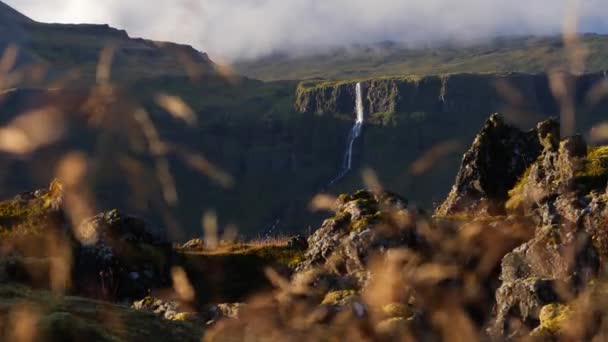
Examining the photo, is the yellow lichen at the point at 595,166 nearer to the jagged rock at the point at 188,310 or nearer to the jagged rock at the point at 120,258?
the jagged rock at the point at 188,310

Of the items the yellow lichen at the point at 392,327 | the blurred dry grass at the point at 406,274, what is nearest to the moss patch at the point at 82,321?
the blurred dry grass at the point at 406,274

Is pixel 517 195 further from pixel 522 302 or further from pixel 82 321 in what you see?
pixel 82 321

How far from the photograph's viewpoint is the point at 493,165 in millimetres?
36625

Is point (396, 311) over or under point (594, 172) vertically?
under

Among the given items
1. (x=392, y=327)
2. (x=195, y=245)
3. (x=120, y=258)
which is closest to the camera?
(x=392, y=327)

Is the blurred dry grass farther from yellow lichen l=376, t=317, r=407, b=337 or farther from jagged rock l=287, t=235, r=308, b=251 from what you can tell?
jagged rock l=287, t=235, r=308, b=251

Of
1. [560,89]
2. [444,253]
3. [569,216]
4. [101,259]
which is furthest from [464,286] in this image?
[101,259]

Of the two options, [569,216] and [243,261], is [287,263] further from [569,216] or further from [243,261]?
[569,216]

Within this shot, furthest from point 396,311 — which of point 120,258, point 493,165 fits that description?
point 493,165

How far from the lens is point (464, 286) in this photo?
22938 mm

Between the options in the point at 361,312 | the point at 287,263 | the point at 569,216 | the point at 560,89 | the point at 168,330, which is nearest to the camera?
the point at 168,330

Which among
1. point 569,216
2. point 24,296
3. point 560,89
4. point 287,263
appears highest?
point 560,89

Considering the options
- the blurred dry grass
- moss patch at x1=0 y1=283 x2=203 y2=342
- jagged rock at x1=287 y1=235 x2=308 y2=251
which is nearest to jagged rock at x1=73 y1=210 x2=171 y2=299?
the blurred dry grass

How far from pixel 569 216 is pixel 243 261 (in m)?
12.3
